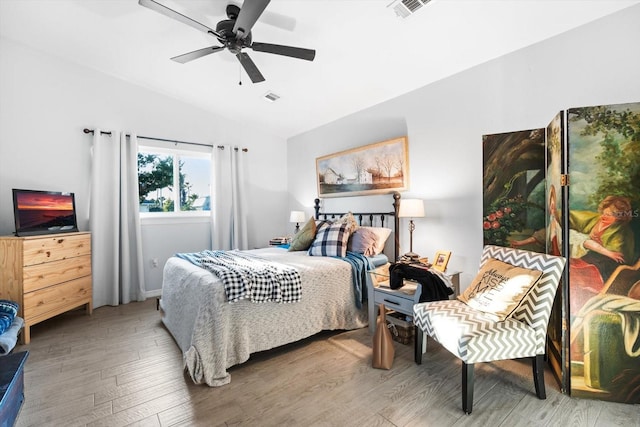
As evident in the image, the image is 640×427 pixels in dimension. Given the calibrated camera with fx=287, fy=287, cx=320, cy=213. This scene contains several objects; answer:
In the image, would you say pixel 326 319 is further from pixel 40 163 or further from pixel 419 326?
pixel 40 163

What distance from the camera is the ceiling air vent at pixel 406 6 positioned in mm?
2119

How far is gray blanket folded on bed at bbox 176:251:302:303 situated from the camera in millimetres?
2072

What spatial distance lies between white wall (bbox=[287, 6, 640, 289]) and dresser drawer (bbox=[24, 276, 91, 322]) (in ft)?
11.3

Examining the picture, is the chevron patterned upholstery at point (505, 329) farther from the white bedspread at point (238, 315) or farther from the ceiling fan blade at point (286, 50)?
the ceiling fan blade at point (286, 50)

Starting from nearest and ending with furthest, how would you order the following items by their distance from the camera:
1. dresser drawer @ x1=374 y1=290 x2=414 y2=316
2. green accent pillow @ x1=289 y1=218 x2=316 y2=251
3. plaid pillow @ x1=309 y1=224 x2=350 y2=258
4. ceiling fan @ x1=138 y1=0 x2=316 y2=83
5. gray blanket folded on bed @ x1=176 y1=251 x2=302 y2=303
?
ceiling fan @ x1=138 y1=0 x2=316 y2=83 → gray blanket folded on bed @ x1=176 y1=251 x2=302 y2=303 → dresser drawer @ x1=374 y1=290 x2=414 y2=316 → plaid pillow @ x1=309 y1=224 x2=350 y2=258 → green accent pillow @ x1=289 y1=218 x2=316 y2=251

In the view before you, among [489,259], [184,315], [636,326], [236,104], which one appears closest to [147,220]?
[236,104]

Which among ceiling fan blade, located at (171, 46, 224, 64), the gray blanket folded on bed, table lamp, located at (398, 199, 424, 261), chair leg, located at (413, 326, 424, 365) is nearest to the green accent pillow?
the gray blanket folded on bed

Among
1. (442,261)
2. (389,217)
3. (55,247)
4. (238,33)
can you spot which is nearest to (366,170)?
(389,217)

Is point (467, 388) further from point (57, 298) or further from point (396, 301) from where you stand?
point (57, 298)

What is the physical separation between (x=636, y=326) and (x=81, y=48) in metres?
5.34

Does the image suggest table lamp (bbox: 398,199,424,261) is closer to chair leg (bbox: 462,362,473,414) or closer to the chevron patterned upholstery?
the chevron patterned upholstery

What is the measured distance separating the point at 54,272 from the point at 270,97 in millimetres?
3174

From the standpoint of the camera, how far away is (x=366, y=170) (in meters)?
3.74

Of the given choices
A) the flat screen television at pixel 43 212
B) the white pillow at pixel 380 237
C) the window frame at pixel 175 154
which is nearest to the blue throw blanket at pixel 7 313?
the flat screen television at pixel 43 212
